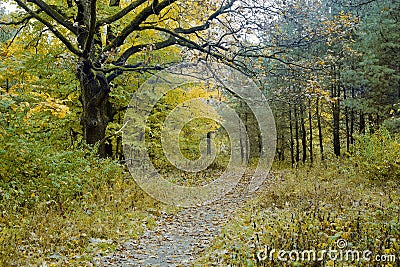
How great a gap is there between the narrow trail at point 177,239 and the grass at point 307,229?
1.29ft

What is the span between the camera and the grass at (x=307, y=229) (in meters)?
5.44

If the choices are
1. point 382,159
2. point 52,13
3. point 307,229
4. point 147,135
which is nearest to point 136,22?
point 52,13

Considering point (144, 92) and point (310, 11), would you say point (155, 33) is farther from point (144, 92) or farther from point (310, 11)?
point (310, 11)

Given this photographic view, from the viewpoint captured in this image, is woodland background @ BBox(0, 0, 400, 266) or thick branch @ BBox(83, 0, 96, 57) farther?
thick branch @ BBox(83, 0, 96, 57)

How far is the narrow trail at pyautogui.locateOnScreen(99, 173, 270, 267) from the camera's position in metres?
6.62

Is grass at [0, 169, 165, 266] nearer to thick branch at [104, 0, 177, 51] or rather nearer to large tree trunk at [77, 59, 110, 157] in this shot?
large tree trunk at [77, 59, 110, 157]

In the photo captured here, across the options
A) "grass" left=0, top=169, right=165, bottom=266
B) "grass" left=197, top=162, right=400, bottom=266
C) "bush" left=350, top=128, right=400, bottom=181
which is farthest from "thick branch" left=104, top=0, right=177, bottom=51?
"bush" left=350, top=128, right=400, bottom=181

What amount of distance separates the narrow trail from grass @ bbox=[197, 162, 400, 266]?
1.29 ft

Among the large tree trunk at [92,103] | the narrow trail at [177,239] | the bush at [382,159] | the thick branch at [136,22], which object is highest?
the thick branch at [136,22]

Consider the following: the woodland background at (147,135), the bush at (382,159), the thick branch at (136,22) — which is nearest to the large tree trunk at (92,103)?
the woodland background at (147,135)

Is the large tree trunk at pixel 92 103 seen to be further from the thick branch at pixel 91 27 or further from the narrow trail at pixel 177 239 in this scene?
the narrow trail at pixel 177 239

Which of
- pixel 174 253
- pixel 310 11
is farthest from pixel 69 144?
pixel 310 11

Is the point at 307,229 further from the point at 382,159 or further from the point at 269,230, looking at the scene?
the point at 382,159

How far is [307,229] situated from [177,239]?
2969 mm
